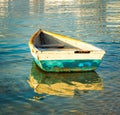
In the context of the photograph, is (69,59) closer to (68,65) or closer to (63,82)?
(68,65)

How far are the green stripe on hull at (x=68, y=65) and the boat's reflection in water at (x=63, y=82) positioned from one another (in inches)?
10.4

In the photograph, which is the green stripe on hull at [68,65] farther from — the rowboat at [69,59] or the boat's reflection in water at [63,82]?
the boat's reflection in water at [63,82]

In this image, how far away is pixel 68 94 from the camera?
13.4 m

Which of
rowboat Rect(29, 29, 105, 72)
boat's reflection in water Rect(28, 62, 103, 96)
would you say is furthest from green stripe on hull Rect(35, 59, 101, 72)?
boat's reflection in water Rect(28, 62, 103, 96)

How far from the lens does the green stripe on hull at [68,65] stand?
635 inches

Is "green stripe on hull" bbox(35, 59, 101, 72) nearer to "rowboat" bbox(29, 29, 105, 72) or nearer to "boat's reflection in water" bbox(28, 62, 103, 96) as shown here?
"rowboat" bbox(29, 29, 105, 72)

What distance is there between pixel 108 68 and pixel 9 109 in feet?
24.2

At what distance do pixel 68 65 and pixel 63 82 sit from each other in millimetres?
1386

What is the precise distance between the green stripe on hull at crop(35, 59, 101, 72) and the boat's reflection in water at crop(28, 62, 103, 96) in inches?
10.4

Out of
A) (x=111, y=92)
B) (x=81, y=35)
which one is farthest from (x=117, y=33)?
(x=111, y=92)

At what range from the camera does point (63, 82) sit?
49.8ft

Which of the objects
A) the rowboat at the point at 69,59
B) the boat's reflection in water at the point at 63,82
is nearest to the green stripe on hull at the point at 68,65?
the rowboat at the point at 69,59

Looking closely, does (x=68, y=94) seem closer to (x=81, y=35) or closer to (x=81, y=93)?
(x=81, y=93)

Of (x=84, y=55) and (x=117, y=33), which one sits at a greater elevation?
(x=84, y=55)
